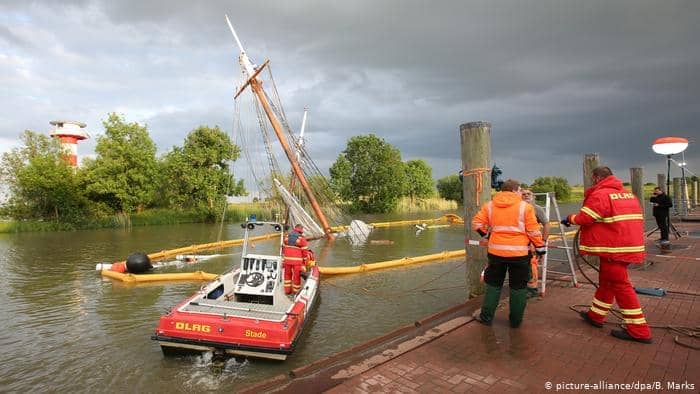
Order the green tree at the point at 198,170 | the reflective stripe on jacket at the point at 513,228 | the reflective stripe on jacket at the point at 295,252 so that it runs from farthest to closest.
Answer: the green tree at the point at 198,170
the reflective stripe on jacket at the point at 295,252
the reflective stripe on jacket at the point at 513,228

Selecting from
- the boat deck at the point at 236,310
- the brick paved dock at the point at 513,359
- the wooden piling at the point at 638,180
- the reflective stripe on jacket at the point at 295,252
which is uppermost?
the wooden piling at the point at 638,180

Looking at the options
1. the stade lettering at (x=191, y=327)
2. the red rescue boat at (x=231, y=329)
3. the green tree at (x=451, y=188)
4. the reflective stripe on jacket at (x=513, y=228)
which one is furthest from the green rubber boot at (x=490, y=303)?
the green tree at (x=451, y=188)

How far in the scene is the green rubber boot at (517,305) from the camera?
15.1 feet

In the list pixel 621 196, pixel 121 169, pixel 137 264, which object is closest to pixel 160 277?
pixel 137 264

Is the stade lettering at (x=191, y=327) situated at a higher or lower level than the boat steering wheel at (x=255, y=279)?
lower

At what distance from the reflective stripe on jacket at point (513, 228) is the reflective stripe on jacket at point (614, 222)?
52 cm

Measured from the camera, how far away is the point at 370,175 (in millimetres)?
52688

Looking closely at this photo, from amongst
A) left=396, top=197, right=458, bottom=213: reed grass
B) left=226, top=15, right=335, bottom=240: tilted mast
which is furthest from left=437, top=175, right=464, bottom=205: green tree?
left=226, top=15, right=335, bottom=240: tilted mast

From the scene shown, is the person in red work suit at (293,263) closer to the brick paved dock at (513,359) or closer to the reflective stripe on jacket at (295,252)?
the reflective stripe on jacket at (295,252)

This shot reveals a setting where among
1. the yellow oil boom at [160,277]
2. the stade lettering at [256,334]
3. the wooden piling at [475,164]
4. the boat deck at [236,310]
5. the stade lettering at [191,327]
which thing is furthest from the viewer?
the yellow oil boom at [160,277]

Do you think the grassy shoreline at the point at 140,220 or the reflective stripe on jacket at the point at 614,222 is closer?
the reflective stripe on jacket at the point at 614,222

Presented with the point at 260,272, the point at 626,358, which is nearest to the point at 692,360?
the point at 626,358

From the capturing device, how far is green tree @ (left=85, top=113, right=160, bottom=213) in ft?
111

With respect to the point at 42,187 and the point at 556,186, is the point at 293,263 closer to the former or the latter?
the point at 42,187
